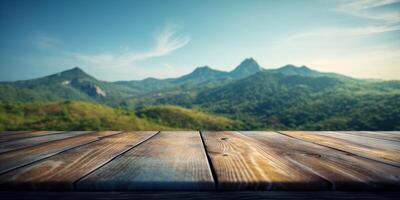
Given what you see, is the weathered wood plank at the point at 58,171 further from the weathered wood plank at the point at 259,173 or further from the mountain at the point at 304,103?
the mountain at the point at 304,103

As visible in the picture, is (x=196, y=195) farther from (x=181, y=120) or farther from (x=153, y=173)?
(x=181, y=120)

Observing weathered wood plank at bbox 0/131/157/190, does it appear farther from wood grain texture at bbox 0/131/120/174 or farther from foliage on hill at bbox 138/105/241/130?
foliage on hill at bbox 138/105/241/130

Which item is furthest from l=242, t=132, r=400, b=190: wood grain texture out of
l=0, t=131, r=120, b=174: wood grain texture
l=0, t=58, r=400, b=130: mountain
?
l=0, t=58, r=400, b=130: mountain

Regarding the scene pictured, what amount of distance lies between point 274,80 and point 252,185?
13754 cm

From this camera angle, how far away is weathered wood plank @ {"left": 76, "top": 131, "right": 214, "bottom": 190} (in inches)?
30.9

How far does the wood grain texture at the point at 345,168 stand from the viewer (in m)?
0.82

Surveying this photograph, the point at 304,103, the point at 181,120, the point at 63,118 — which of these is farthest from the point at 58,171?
the point at 304,103

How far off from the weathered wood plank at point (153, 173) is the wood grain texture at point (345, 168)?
0.43 metres

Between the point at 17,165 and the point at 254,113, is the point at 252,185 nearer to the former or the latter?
the point at 17,165

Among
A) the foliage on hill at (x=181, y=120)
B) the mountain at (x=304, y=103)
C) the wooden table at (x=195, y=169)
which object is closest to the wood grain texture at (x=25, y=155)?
the wooden table at (x=195, y=169)

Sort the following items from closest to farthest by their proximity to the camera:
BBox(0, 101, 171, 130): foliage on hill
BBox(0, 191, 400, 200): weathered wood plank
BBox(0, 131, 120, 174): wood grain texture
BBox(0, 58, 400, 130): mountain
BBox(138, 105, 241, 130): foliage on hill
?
BBox(0, 191, 400, 200): weathered wood plank → BBox(0, 131, 120, 174): wood grain texture → BBox(0, 101, 171, 130): foliage on hill → BBox(0, 58, 400, 130): mountain → BBox(138, 105, 241, 130): foliage on hill

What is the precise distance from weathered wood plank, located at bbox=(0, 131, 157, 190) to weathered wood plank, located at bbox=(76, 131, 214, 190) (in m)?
0.06

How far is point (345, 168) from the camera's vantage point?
3.34ft

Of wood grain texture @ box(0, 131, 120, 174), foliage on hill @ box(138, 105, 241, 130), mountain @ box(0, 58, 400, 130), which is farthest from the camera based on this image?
foliage on hill @ box(138, 105, 241, 130)
